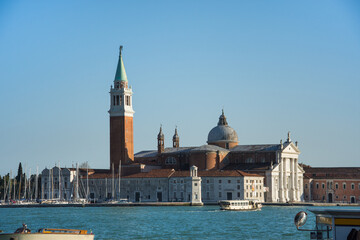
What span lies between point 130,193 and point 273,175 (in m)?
15.7

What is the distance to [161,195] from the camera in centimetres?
8650

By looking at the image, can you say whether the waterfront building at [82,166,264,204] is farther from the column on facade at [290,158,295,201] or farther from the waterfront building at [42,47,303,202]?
the column on facade at [290,158,295,201]

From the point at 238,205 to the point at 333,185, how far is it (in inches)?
874

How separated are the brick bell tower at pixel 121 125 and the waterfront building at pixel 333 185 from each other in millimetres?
21174

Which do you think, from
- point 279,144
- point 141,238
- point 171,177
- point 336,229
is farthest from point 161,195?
point 336,229

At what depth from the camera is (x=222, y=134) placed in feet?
311

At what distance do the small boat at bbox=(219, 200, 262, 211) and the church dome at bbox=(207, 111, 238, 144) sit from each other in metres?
21.2

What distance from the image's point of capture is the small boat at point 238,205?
2820 inches

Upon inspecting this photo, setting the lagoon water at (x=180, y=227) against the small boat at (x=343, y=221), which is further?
the lagoon water at (x=180, y=227)

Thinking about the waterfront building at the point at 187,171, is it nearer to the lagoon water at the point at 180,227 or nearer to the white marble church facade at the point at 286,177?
the white marble church facade at the point at 286,177

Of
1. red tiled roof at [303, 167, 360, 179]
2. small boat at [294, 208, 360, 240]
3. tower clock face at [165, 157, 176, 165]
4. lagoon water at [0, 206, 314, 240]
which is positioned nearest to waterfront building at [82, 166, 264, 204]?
tower clock face at [165, 157, 176, 165]

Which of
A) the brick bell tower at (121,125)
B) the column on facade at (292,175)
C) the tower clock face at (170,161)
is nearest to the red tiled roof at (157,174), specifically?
the brick bell tower at (121,125)

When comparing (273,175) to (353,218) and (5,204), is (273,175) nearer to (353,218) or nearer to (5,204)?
(5,204)

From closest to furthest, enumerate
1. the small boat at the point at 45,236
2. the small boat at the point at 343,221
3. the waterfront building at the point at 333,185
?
1. the small boat at the point at 343,221
2. the small boat at the point at 45,236
3. the waterfront building at the point at 333,185
